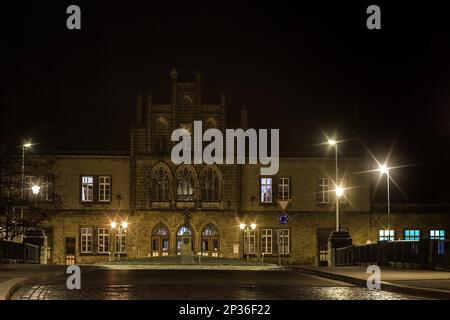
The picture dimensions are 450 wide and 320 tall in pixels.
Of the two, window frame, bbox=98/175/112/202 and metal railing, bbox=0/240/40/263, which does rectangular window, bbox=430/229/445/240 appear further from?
metal railing, bbox=0/240/40/263

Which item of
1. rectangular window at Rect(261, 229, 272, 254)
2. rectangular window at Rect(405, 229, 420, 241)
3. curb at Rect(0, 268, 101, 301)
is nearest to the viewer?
curb at Rect(0, 268, 101, 301)

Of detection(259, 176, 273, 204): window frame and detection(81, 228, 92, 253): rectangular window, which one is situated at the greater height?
detection(259, 176, 273, 204): window frame

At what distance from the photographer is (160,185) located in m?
58.8

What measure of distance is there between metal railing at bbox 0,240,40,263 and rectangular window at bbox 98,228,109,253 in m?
15.7

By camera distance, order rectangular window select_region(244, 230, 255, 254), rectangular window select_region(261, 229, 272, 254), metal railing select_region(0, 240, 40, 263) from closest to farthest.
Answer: metal railing select_region(0, 240, 40, 263) < rectangular window select_region(244, 230, 255, 254) < rectangular window select_region(261, 229, 272, 254)

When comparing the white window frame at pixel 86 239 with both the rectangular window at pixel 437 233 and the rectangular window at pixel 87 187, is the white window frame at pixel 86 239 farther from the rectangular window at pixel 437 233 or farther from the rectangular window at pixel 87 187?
the rectangular window at pixel 437 233

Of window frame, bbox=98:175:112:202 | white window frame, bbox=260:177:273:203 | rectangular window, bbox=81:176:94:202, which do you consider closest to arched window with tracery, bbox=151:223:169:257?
window frame, bbox=98:175:112:202

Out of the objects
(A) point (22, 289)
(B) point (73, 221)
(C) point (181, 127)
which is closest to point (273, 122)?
(C) point (181, 127)

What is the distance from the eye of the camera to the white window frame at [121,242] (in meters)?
58.6

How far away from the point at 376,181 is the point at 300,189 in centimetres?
585

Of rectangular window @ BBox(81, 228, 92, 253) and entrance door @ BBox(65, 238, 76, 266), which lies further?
rectangular window @ BBox(81, 228, 92, 253)

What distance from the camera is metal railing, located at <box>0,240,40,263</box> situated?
3500cm

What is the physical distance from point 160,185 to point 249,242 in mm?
7397

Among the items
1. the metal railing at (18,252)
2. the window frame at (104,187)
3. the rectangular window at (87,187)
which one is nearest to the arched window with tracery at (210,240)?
the window frame at (104,187)
